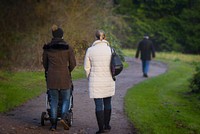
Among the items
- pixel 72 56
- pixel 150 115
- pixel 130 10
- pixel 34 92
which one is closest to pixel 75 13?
pixel 34 92

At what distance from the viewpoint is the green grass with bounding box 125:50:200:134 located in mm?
12316

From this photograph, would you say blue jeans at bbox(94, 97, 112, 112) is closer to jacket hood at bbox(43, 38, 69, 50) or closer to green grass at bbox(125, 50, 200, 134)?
green grass at bbox(125, 50, 200, 134)

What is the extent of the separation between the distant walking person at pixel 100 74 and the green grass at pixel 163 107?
116 cm

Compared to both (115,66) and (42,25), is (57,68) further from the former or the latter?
(42,25)

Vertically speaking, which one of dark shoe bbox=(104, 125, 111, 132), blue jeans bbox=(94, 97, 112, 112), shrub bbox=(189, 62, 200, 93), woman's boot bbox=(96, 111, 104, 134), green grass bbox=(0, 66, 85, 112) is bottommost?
shrub bbox=(189, 62, 200, 93)

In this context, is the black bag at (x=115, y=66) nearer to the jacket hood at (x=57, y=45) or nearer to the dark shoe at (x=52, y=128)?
the jacket hood at (x=57, y=45)

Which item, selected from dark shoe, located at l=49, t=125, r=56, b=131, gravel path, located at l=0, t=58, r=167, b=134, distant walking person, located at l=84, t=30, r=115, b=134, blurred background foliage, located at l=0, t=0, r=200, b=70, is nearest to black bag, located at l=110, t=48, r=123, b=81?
distant walking person, located at l=84, t=30, r=115, b=134

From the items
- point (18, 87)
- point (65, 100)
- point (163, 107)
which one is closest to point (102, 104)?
point (65, 100)

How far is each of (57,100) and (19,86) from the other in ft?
23.7

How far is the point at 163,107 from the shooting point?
15.7 m

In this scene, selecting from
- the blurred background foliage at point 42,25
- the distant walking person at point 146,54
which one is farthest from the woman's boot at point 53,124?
the distant walking person at point 146,54

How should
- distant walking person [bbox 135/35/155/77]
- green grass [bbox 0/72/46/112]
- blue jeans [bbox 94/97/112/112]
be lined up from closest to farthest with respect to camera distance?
blue jeans [bbox 94/97/112/112], green grass [bbox 0/72/46/112], distant walking person [bbox 135/35/155/77]

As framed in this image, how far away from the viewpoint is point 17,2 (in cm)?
2662

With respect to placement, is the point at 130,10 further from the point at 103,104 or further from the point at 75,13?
the point at 103,104
